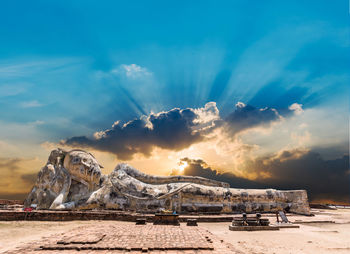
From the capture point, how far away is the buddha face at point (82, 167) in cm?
1566

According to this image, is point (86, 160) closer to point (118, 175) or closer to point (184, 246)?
point (118, 175)

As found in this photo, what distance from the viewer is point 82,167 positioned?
1566cm

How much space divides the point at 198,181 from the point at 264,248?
13573mm

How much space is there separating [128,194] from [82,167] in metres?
3.86

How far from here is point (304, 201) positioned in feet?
54.1

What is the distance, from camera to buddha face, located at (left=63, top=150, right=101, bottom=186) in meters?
15.7

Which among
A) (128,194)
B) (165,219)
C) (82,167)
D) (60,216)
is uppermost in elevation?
(82,167)

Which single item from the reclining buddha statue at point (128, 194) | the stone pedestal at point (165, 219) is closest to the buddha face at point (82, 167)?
the reclining buddha statue at point (128, 194)

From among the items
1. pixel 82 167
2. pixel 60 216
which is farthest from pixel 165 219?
pixel 82 167

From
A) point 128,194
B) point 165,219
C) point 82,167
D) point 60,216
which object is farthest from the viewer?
point 82,167

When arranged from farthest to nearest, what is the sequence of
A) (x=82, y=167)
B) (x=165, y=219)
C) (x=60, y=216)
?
(x=82, y=167) < (x=60, y=216) < (x=165, y=219)

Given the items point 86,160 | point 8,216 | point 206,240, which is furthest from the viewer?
point 86,160

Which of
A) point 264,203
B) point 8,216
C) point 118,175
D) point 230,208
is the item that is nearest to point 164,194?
point 118,175

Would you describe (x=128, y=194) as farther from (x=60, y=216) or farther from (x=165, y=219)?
(x=165, y=219)
